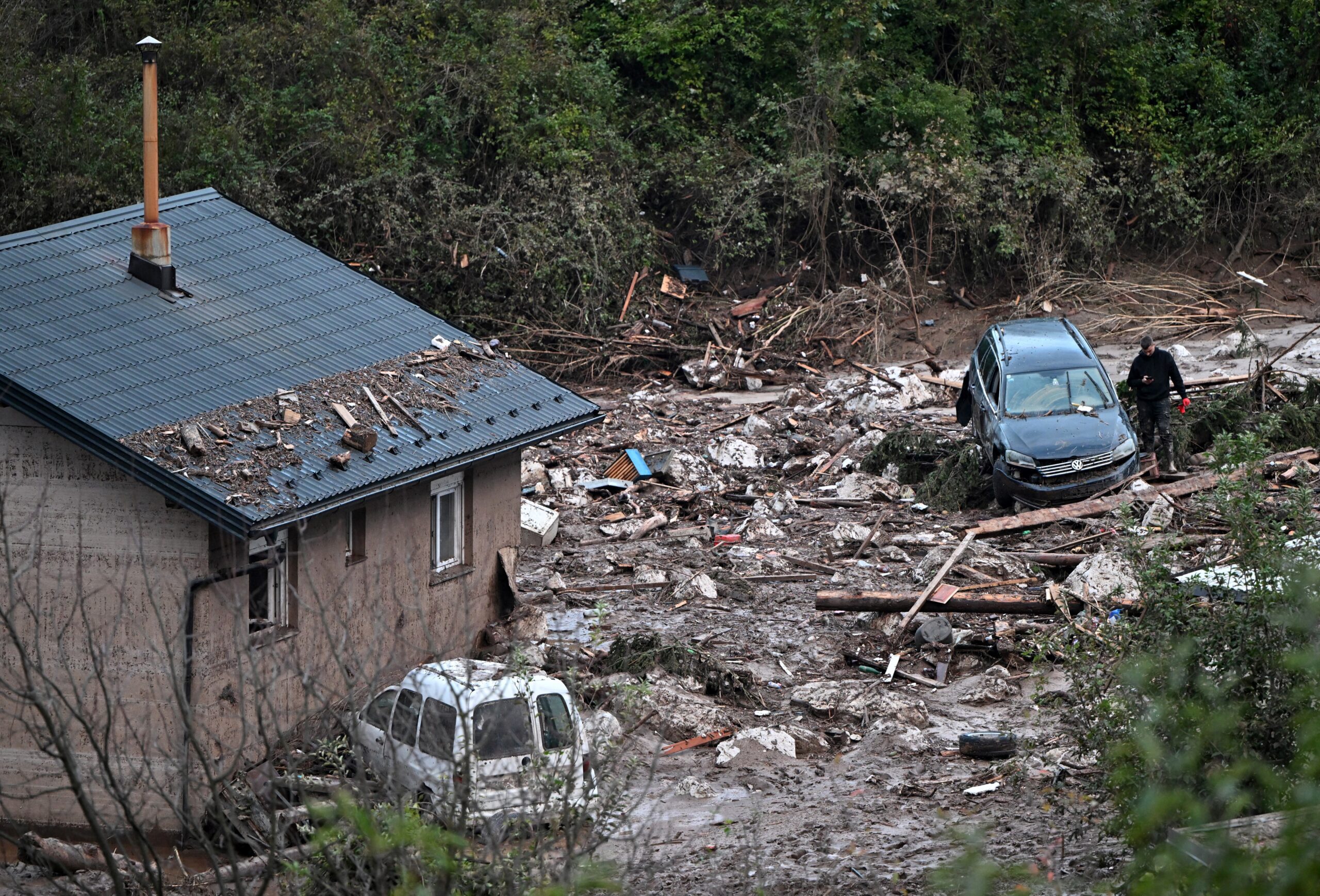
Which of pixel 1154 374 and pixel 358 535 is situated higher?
pixel 1154 374

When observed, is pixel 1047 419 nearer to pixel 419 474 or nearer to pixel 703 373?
pixel 419 474

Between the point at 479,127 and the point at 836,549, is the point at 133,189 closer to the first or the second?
the point at 479,127

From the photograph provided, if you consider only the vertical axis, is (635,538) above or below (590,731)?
below

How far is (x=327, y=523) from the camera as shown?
12469mm

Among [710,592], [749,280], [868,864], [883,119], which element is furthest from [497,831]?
[883,119]

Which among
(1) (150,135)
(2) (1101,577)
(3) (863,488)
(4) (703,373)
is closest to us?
(2) (1101,577)

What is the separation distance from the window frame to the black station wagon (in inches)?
361

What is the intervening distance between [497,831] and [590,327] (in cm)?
2047

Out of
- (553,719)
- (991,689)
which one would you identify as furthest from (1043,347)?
(553,719)

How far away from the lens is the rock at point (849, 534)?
17.0 meters

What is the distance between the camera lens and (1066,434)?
17.1 meters

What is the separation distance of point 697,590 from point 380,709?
211 inches

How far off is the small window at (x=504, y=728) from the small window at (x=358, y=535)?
3.33 m

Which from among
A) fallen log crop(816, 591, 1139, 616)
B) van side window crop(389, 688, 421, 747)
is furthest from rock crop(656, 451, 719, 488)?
van side window crop(389, 688, 421, 747)
